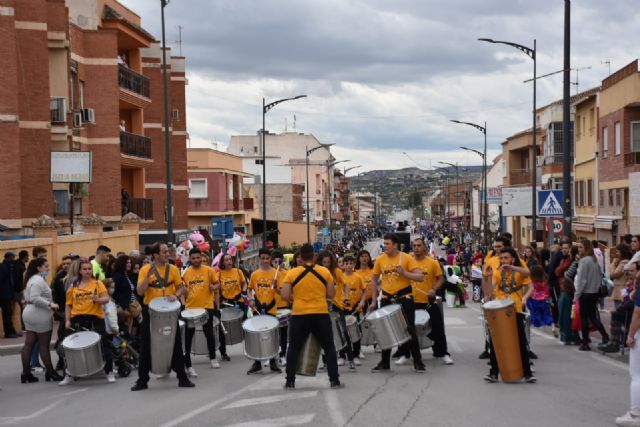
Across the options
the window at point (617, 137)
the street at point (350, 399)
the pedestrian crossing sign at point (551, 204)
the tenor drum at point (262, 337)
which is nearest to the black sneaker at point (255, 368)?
the street at point (350, 399)

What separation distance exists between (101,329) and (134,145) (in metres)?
28.8

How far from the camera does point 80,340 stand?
13.5 m

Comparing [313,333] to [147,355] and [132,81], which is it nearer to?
[147,355]

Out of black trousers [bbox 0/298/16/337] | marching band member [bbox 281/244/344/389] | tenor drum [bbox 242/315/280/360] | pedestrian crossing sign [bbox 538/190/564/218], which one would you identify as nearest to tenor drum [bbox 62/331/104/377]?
tenor drum [bbox 242/315/280/360]

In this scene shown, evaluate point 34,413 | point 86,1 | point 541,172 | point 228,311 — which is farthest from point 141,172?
point 34,413

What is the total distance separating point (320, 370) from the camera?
46.6 feet

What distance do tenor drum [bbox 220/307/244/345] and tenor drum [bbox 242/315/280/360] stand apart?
194cm

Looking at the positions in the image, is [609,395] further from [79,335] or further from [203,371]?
[79,335]

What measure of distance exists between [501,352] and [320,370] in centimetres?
283

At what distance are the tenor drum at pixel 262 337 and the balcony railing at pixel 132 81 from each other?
2720 centimetres

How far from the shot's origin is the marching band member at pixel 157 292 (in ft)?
42.6

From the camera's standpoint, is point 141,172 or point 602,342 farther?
point 141,172

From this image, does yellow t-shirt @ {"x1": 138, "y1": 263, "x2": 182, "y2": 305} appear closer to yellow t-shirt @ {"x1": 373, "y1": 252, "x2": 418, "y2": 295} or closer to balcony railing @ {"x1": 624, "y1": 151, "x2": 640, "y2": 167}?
yellow t-shirt @ {"x1": 373, "y1": 252, "x2": 418, "y2": 295}

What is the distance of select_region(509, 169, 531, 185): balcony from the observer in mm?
66419
